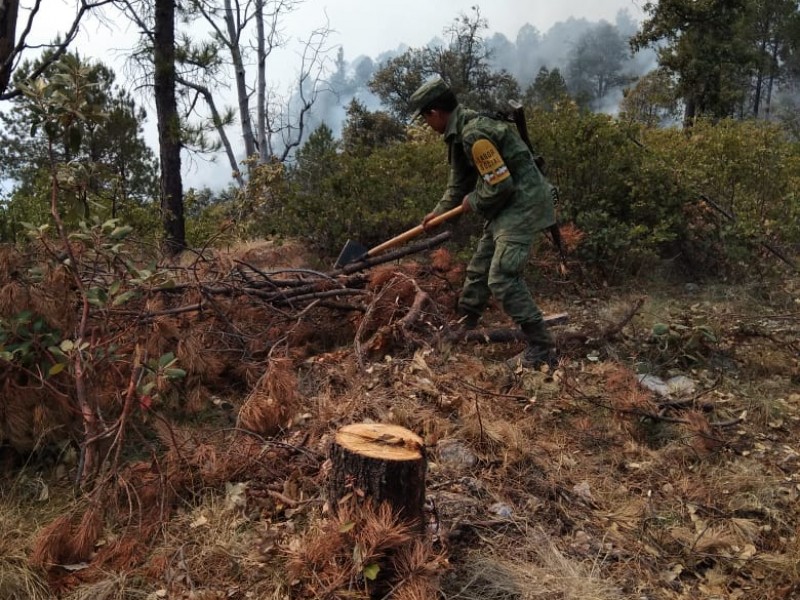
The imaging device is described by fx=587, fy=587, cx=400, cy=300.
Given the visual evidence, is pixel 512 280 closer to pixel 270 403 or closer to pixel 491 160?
pixel 491 160

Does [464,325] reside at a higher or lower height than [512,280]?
lower

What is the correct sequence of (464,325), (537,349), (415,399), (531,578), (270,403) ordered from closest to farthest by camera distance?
(531,578)
(270,403)
(415,399)
(537,349)
(464,325)

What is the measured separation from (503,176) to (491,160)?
12cm

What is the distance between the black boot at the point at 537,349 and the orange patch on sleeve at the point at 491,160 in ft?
3.03

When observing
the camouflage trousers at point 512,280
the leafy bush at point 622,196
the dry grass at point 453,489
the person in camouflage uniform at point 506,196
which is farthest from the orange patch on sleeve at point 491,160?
the leafy bush at point 622,196

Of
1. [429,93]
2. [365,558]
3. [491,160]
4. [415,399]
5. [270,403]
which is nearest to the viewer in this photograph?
[365,558]

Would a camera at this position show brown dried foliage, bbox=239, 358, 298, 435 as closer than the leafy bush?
Yes

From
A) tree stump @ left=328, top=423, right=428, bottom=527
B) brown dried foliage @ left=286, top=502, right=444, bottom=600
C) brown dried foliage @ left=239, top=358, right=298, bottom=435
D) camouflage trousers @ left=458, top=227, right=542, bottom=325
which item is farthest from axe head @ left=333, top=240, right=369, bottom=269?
brown dried foliage @ left=286, top=502, right=444, bottom=600

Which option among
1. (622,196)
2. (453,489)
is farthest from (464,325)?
(622,196)

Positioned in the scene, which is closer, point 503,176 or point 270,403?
point 270,403

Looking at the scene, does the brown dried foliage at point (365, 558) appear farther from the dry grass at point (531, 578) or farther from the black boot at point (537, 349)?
the black boot at point (537, 349)

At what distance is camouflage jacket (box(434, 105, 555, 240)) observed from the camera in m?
3.46

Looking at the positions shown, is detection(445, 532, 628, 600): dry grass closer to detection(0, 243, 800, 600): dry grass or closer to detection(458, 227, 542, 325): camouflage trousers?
detection(0, 243, 800, 600): dry grass

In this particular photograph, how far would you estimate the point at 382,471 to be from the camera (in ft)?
5.91
